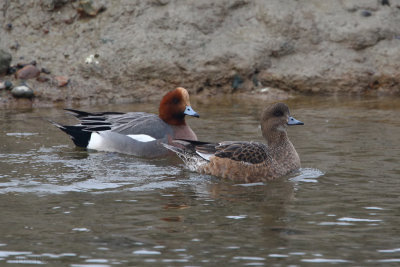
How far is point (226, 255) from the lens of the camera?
4.62m

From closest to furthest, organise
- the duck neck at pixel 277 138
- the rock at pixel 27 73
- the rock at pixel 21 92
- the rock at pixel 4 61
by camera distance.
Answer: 1. the duck neck at pixel 277 138
2. the rock at pixel 21 92
3. the rock at pixel 4 61
4. the rock at pixel 27 73

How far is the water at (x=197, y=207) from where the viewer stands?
468cm

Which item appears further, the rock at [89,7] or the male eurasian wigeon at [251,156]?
the rock at [89,7]

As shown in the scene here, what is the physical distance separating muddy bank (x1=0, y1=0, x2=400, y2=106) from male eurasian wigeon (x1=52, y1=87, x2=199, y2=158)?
107 inches

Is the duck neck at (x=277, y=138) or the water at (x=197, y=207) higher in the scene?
the duck neck at (x=277, y=138)

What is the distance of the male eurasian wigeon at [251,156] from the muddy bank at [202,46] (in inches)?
167

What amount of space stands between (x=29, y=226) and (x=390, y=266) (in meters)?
2.47

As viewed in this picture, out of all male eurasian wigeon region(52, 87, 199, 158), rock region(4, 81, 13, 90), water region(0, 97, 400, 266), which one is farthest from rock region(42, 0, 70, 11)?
male eurasian wigeon region(52, 87, 199, 158)

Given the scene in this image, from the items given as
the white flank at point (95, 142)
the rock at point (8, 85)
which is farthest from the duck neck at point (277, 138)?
the rock at point (8, 85)

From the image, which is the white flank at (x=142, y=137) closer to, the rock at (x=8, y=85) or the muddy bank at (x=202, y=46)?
the muddy bank at (x=202, y=46)

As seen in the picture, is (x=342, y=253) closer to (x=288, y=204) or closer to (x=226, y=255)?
(x=226, y=255)

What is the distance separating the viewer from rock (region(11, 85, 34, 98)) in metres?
11.1

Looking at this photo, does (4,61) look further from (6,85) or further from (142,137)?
(142,137)

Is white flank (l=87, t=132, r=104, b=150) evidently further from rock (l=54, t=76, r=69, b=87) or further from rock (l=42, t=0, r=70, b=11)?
rock (l=42, t=0, r=70, b=11)
